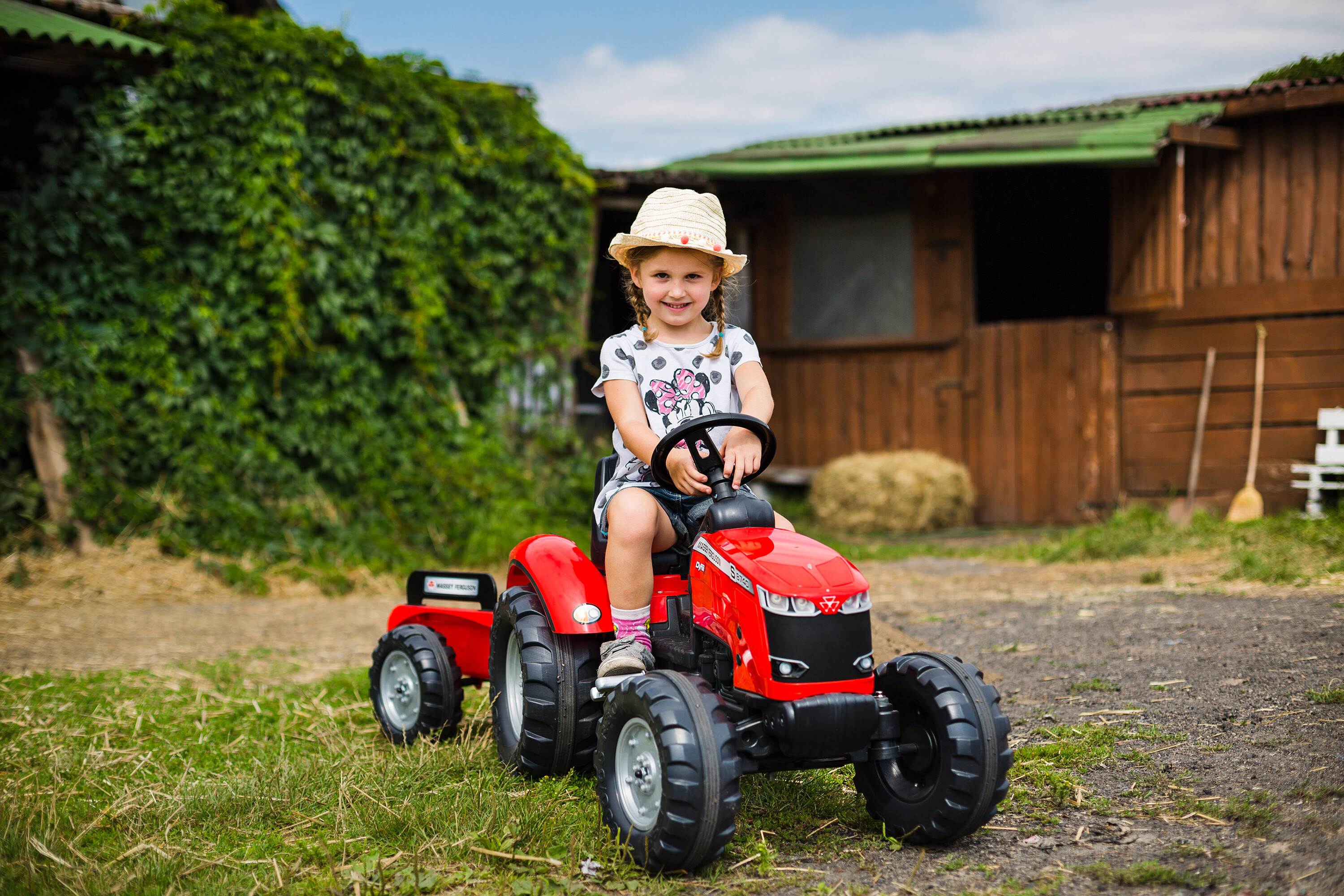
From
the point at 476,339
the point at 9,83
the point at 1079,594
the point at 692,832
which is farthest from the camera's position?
the point at 476,339

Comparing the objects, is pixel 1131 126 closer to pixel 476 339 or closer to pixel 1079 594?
pixel 1079 594

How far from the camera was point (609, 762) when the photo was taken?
99.4 inches

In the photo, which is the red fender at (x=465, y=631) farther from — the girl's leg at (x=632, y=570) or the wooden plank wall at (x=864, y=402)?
the wooden plank wall at (x=864, y=402)

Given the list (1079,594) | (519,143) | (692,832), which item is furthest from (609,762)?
(519,143)

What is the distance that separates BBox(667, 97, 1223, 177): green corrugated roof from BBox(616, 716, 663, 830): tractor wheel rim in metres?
6.65

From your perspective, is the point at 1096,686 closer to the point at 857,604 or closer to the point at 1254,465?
the point at 857,604

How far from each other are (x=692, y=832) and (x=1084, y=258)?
463 inches

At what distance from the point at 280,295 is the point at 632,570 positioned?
503cm

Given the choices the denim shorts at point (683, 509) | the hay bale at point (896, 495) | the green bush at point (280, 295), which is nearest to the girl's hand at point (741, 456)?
the denim shorts at point (683, 509)

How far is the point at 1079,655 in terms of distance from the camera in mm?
4266

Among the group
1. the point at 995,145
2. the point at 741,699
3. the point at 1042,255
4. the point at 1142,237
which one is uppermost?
the point at 995,145

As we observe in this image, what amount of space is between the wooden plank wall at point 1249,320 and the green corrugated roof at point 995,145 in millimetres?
630

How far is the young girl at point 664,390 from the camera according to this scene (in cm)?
272

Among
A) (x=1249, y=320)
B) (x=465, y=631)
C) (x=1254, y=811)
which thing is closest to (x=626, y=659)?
(x=465, y=631)
